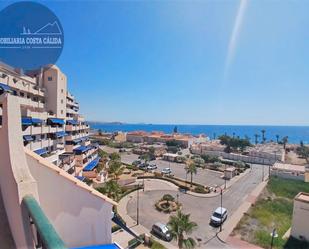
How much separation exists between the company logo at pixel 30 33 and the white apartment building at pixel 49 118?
9.41ft

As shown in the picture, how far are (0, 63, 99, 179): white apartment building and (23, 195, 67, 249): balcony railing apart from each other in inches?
566

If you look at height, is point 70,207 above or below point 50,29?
below

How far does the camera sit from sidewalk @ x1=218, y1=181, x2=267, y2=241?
19.1 m

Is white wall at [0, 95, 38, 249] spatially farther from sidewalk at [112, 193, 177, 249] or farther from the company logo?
sidewalk at [112, 193, 177, 249]

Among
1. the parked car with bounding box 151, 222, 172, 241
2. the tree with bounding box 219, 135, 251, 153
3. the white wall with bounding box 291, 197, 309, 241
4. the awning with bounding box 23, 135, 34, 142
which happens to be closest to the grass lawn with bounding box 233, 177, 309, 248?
the white wall with bounding box 291, 197, 309, 241

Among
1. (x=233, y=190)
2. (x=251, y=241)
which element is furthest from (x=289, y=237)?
(x=233, y=190)

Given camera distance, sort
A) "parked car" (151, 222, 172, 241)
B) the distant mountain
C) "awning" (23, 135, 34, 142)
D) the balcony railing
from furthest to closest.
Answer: "parked car" (151, 222, 172, 241) → "awning" (23, 135, 34, 142) → the distant mountain → the balcony railing

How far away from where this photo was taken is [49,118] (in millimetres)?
21703

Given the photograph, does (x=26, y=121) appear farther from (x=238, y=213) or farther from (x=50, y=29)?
(x=238, y=213)

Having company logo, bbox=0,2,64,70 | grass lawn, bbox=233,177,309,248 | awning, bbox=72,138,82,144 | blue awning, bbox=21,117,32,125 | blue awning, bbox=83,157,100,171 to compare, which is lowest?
grass lawn, bbox=233,177,309,248

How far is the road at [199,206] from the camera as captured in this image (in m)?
19.1

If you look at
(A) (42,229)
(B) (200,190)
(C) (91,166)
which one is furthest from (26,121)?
(B) (200,190)

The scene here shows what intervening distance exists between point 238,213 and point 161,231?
30.0 ft

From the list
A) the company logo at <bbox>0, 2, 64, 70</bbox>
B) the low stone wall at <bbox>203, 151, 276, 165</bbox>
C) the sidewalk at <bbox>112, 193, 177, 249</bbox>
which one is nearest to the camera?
the company logo at <bbox>0, 2, 64, 70</bbox>
